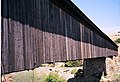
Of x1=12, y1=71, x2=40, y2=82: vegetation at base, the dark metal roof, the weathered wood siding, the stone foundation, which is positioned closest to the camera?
the weathered wood siding

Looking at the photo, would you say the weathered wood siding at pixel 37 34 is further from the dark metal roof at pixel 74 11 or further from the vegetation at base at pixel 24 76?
the vegetation at base at pixel 24 76

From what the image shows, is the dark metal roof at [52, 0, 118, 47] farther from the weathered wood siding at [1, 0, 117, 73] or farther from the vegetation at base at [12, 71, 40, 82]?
Result: the vegetation at base at [12, 71, 40, 82]

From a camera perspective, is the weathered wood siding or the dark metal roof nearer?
the weathered wood siding

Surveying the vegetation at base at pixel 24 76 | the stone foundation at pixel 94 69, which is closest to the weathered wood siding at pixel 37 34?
the vegetation at base at pixel 24 76

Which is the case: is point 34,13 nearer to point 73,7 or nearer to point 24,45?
point 24,45

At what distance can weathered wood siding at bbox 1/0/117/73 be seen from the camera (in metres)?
6.83

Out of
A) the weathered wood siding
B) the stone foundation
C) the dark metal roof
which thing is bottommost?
the stone foundation

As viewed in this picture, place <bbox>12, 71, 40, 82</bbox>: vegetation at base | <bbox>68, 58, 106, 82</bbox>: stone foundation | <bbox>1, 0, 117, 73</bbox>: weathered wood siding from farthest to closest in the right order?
<bbox>68, 58, 106, 82</bbox>: stone foundation < <bbox>12, 71, 40, 82</bbox>: vegetation at base < <bbox>1, 0, 117, 73</bbox>: weathered wood siding

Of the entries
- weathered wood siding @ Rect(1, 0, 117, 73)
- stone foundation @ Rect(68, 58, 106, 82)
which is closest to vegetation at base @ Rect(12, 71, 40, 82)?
weathered wood siding @ Rect(1, 0, 117, 73)

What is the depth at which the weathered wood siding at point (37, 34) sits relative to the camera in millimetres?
6834

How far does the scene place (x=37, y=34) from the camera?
8.83 meters

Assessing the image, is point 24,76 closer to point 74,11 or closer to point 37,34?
point 74,11

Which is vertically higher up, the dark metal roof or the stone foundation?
the dark metal roof

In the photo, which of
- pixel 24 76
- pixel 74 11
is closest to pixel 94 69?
pixel 24 76
